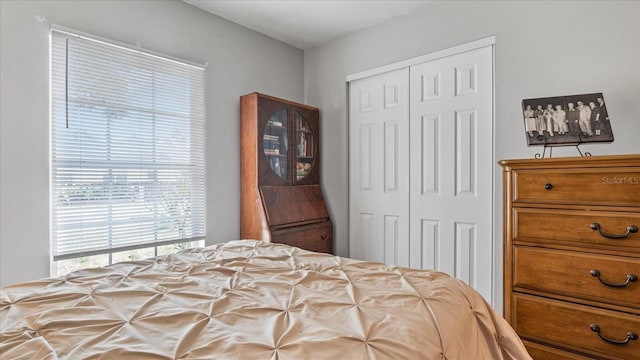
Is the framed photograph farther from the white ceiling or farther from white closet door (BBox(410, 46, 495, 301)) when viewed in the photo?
the white ceiling

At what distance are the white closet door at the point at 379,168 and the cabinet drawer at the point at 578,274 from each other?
1.24 m

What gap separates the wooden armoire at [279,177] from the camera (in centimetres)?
294

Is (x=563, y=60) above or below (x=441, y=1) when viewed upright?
below

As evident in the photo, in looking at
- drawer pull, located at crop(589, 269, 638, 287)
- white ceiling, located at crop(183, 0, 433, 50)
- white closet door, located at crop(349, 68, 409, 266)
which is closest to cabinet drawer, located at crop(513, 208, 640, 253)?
drawer pull, located at crop(589, 269, 638, 287)

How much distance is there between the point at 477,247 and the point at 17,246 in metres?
2.99

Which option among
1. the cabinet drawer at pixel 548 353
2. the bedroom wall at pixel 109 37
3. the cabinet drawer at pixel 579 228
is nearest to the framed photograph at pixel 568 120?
the cabinet drawer at pixel 579 228

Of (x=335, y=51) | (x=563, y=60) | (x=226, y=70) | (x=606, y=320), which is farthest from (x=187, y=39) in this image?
(x=606, y=320)

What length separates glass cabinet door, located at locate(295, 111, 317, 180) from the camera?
334 cm

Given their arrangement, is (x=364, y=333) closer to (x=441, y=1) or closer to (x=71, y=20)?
(x=71, y=20)

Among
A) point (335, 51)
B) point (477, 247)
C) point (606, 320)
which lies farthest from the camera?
point (335, 51)

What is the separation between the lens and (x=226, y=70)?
3.04 metres

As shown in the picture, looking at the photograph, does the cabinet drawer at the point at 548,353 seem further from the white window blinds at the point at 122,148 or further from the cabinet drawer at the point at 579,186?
the white window blinds at the point at 122,148

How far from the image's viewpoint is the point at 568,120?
182 cm

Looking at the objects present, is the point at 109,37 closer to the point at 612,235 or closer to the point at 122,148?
the point at 122,148
